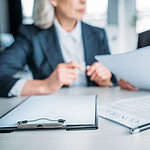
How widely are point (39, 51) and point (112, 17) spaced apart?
2311mm

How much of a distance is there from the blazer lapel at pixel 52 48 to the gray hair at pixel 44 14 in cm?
5

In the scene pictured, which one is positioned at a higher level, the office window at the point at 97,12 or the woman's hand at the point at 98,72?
the office window at the point at 97,12

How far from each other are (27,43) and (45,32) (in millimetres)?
122

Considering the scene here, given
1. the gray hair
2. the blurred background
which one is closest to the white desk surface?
the gray hair

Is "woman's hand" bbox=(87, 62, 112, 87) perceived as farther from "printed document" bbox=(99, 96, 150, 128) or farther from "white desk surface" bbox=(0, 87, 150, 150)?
"white desk surface" bbox=(0, 87, 150, 150)

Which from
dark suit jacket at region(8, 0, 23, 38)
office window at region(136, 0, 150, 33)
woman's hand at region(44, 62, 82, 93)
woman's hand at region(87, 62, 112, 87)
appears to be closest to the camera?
woman's hand at region(44, 62, 82, 93)

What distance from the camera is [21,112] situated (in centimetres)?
58

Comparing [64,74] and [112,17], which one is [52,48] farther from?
[112,17]

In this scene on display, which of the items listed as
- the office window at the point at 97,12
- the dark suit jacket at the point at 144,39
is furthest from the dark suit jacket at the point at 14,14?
the dark suit jacket at the point at 144,39

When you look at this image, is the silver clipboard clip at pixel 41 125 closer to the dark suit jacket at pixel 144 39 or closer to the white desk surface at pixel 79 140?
the white desk surface at pixel 79 140

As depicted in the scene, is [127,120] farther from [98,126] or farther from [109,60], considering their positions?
[109,60]

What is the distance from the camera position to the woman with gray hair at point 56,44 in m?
1.20

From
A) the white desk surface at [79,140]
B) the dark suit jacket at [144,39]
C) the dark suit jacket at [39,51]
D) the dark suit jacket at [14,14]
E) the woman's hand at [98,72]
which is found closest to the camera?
the white desk surface at [79,140]

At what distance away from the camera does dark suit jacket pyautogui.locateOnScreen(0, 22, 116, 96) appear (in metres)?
1.20
